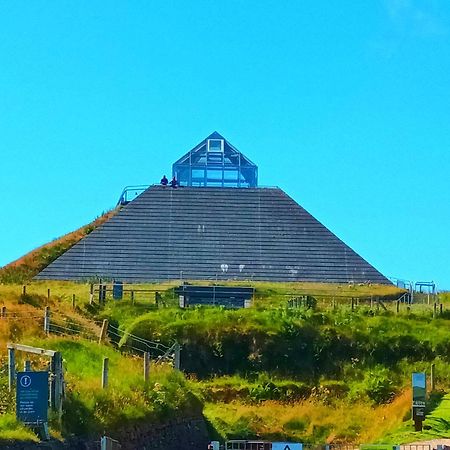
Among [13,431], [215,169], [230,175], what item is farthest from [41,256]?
[13,431]

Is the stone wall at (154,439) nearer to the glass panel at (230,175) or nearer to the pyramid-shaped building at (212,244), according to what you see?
the pyramid-shaped building at (212,244)

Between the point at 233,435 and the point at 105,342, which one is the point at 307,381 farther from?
the point at 105,342

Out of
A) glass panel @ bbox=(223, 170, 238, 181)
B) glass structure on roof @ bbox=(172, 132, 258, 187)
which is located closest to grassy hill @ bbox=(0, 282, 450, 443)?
glass structure on roof @ bbox=(172, 132, 258, 187)

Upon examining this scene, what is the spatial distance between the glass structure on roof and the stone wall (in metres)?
38.0

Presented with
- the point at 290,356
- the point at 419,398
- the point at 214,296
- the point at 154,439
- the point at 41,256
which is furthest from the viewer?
the point at 41,256

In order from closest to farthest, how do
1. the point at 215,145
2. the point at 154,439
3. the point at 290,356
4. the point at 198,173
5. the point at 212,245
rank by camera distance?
the point at 154,439 → the point at 290,356 → the point at 212,245 → the point at 198,173 → the point at 215,145

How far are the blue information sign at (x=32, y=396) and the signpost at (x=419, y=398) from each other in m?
12.2

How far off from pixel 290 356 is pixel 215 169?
1127 inches

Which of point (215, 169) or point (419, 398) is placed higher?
point (215, 169)

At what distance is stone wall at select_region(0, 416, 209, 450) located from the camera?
1686 cm

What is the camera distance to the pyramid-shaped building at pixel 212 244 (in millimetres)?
53312

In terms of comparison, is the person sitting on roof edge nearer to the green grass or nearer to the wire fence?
the wire fence

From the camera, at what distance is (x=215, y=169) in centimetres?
6438

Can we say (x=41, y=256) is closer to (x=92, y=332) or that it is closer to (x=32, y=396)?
(x=92, y=332)
